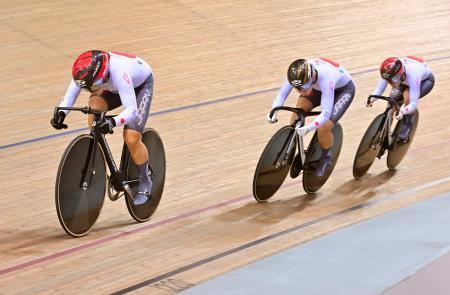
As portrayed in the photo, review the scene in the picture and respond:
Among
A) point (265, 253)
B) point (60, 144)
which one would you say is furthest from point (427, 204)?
point (60, 144)

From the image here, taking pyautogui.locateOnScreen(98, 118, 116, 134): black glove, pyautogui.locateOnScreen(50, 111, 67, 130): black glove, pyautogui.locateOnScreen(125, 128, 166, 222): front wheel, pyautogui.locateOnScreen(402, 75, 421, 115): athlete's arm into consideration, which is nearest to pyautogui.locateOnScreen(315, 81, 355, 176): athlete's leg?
pyautogui.locateOnScreen(402, 75, 421, 115): athlete's arm

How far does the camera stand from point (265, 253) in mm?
4621

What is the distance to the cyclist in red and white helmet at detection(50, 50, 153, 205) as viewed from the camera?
4.45 m

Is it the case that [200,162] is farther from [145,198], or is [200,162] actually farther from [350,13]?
[350,13]

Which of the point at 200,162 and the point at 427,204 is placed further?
the point at 200,162

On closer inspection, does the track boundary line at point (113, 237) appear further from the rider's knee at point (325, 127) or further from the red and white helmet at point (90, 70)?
the red and white helmet at point (90, 70)

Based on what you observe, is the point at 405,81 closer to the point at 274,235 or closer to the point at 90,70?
the point at 274,235

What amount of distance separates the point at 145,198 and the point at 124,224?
0.20m

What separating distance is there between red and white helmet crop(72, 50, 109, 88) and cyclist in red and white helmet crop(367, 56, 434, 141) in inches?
93.4

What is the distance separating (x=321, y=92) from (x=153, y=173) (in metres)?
1.19

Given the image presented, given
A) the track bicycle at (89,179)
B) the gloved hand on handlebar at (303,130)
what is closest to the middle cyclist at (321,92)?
the gloved hand on handlebar at (303,130)

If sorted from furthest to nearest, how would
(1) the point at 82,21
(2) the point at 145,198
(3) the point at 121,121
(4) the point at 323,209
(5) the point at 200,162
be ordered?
(1) the point at 82,21
(5) the point at 200,162
(4) the point at 323,209
(2) the point at 145,198
(3) the point at 121,121

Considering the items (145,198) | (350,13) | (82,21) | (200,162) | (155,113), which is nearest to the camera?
(145,198)

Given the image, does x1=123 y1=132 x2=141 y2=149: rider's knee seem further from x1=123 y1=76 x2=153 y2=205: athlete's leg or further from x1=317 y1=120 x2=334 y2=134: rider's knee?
x1=317 y1=120 x2=334 y2=134: rider's knee
